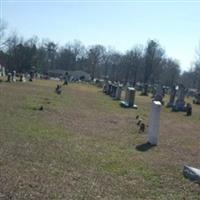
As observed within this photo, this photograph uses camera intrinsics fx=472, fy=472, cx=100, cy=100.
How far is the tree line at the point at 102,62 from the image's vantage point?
99.0 metres

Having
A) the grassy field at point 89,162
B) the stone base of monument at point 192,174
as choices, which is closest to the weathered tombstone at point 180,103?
the grassy field at point 89,162

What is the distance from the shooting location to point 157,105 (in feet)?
42.5

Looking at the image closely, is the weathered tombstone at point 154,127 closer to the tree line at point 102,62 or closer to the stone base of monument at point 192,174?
the stone base of monument at point 192,174

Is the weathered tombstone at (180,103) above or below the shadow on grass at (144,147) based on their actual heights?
below

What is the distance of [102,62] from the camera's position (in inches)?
5640

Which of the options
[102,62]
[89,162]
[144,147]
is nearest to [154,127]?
[144,147]

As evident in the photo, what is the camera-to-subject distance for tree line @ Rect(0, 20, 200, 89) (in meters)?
99.0

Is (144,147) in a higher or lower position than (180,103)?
higher

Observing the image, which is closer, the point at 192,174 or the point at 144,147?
the point at 192,174

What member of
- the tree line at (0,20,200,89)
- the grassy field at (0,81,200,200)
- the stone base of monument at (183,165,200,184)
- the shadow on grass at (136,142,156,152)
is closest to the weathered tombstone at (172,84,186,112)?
the grassy field at (0,81,200,200)

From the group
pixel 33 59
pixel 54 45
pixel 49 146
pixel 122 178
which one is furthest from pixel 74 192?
pixel 54 45

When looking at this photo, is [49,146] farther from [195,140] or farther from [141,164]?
[195,140]

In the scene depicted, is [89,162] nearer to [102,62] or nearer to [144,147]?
[144,147]

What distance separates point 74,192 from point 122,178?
135 centimetres
